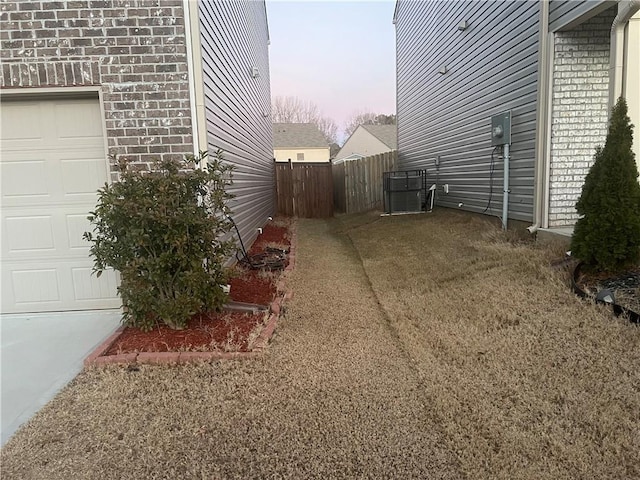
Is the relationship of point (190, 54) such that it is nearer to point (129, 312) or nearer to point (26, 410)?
point (129, 312)

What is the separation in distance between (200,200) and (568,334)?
3452 millimetres

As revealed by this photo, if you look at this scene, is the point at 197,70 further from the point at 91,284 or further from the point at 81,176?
the point at 91,284

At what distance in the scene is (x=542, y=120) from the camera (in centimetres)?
573

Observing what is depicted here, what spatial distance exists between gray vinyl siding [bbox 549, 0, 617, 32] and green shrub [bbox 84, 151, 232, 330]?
15.1ft

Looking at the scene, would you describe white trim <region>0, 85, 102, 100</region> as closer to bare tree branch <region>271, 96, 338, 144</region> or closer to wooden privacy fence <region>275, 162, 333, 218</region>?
wooden privacy fence <region>275, 162, 333, 218</region>

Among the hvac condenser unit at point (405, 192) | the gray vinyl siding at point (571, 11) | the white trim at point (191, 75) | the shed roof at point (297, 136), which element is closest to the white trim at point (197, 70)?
the white trim at point (191, 75)

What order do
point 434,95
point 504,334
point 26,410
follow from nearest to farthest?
point 26,410, point 504,334, point 434,95

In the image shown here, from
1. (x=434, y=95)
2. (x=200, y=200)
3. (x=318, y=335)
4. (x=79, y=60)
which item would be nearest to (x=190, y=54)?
(x=79, y=60)

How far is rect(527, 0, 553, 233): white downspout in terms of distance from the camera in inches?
221

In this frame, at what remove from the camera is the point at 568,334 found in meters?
3.11

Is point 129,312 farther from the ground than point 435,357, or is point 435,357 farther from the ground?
point 129,312

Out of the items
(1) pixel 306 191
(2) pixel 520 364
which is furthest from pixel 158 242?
(1) pixel 306 191

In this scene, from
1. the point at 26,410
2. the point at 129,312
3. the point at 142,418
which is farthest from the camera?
the point at 129,312

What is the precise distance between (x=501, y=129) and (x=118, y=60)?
5640 mm
